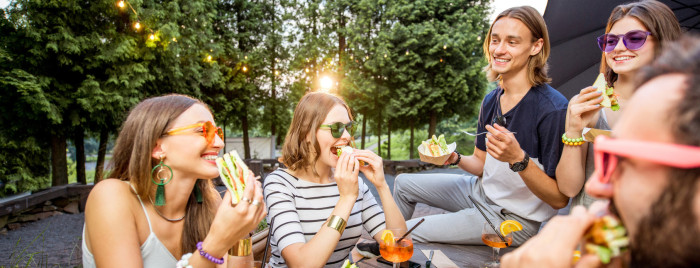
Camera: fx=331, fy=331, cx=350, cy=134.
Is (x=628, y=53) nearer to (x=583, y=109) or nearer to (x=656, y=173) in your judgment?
(x=583, y=109)

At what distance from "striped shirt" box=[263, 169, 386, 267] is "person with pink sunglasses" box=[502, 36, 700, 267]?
1855 millimetres

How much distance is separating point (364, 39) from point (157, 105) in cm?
1269

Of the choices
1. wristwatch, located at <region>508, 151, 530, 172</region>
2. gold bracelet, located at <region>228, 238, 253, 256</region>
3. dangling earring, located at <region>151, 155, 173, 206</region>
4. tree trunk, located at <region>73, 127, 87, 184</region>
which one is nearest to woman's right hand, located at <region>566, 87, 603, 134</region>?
wristwatch, located at <region>508, 151, 530, 172</region>

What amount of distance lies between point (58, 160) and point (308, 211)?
10018mm

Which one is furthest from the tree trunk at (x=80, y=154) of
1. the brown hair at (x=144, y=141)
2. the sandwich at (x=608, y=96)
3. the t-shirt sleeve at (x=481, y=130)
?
the sandwich at (x=608, y=96)

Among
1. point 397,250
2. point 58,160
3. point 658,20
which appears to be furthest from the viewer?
point 58,160

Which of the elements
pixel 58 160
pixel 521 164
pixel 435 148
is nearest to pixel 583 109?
pixel 521 164

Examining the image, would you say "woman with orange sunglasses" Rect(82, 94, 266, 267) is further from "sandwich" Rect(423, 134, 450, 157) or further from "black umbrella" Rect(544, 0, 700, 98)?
"black umbrella" Rect(544, 0, 700, 98)

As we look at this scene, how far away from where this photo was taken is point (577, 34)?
172 inches

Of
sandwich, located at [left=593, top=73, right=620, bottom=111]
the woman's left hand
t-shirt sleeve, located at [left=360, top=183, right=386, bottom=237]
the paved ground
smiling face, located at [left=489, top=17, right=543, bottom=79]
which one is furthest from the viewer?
the paved ground

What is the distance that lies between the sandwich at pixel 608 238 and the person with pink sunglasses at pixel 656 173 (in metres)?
0.02

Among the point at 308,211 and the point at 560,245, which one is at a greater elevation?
the point at 560,245

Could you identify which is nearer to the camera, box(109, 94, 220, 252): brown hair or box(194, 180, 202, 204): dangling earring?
box(109, 94, 220, 252): brown hair

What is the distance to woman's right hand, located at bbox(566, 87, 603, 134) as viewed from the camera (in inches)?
86.0
